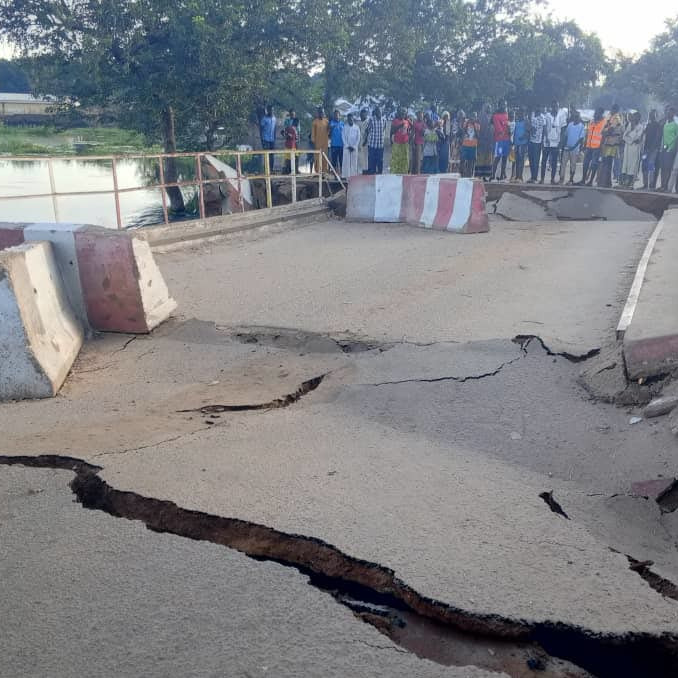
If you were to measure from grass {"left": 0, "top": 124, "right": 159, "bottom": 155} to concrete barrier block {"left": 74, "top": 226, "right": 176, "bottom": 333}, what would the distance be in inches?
835

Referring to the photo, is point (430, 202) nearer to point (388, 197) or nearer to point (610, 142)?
point (388, 197)

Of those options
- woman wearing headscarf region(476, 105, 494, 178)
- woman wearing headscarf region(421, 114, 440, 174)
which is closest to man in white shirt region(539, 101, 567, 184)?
woman wearing headscarf region(476, 105, 494, 178)

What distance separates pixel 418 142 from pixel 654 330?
13603mm

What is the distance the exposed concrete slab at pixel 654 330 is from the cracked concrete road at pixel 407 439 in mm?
423

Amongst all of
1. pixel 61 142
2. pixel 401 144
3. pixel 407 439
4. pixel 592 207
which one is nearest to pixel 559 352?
pixel 407 439

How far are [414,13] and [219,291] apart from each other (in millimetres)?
18269

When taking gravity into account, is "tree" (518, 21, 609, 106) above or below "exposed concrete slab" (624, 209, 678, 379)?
above

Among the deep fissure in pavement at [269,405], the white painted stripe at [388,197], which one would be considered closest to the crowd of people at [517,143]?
the white painted stripe at [388,197]

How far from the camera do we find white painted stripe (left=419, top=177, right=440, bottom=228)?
507 inches

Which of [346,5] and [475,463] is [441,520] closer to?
[475,463]

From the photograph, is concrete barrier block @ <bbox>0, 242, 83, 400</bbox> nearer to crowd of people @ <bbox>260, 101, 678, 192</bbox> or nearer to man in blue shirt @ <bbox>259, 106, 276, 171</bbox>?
crowd of people @ <bbox>260, 101, 678, 192</bbox>

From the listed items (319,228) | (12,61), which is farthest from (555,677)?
(12,61)

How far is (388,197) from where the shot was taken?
13.5 meters

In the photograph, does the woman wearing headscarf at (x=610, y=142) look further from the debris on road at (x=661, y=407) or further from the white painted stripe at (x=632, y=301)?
the debris on road at (x=661, y=407)
